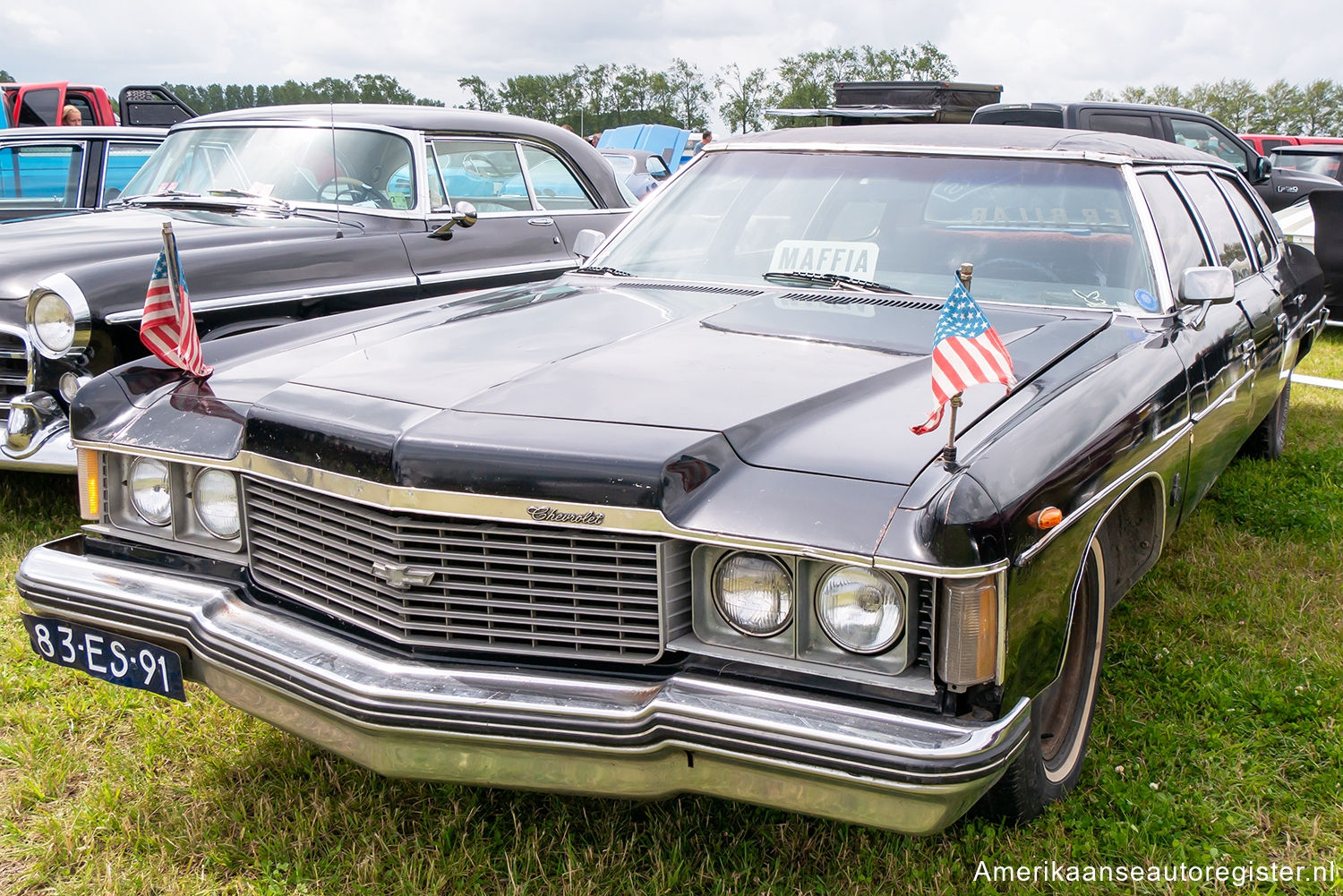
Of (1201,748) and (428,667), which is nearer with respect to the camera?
(428,667)

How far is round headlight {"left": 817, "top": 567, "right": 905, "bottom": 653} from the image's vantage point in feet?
6.31

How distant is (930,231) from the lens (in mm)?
3199

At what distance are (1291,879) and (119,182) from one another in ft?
24.9

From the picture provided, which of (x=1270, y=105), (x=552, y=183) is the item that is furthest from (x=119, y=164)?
(x=1270, y=105)

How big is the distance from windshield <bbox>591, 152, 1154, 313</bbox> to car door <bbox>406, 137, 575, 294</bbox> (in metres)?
1.94

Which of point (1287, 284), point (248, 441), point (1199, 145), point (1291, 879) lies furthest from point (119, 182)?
point (1199, 145)

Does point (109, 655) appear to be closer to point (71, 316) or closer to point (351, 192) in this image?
point (71, 316)

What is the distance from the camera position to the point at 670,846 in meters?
2.44

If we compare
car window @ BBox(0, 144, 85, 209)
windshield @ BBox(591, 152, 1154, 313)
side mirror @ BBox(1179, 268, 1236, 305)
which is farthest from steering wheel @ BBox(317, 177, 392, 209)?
side mirror @ BBox(1179, 268, 1236, 305)

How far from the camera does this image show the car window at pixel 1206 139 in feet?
35.1

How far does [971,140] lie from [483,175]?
3.07 metres

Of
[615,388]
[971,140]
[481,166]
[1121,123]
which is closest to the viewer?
[615,388]

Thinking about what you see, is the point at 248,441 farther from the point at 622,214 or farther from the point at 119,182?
the point at 119,182

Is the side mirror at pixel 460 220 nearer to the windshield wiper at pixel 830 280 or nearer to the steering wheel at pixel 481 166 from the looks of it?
the steering wheel at pixel 481 166
